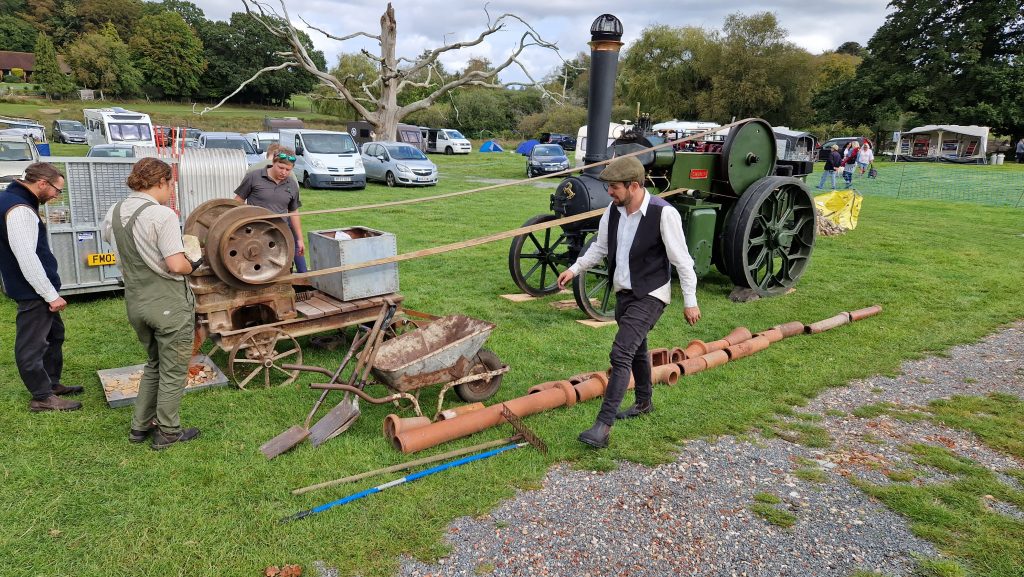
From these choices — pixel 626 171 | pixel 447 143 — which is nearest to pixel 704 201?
pixel 626 171

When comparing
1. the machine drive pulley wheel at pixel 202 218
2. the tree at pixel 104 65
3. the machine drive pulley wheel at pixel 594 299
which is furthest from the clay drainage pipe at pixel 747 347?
the tree at pixel 104 65

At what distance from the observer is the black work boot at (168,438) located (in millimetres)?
4082

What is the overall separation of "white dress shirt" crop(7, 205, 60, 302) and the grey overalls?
2.66ft

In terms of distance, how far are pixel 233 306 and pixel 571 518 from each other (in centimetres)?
320

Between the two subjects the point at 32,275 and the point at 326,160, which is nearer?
the point at 32,275

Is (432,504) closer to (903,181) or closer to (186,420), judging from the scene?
(186,420)

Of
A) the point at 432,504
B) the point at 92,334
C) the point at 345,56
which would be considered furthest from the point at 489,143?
the point at 432,504

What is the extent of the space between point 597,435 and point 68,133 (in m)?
40.0

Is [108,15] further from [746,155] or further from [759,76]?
[746,155]

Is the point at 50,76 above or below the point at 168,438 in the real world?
above

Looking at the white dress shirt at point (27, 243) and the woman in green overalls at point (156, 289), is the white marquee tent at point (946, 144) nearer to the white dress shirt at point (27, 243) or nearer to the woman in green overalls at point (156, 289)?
the woman in green overalls at point (156, 289)

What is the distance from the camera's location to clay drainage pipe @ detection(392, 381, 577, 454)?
4.09 m

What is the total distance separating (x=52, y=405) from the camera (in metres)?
4.59

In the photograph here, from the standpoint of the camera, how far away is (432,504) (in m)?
3.54
